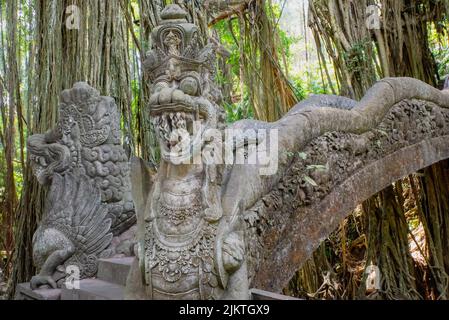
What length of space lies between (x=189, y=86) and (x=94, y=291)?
114cm

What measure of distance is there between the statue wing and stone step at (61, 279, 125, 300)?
269 mm

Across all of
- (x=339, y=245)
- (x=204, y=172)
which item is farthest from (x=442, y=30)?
(x=204, y=172)

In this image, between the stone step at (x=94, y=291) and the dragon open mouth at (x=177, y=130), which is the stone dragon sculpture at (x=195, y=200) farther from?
the stone step at (x=94, y=291)

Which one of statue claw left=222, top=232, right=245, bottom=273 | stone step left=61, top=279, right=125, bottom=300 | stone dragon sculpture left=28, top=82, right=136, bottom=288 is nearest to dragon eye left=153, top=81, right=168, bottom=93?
statue claw left=222, top=232, right=245, bottom=273

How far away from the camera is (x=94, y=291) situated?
2342 mm

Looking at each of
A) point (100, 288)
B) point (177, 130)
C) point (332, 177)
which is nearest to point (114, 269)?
point (100, 288)

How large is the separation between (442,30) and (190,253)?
4371mm

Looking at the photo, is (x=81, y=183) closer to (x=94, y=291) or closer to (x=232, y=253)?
(x=94, y=291)

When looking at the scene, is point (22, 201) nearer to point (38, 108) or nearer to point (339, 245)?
point (38, 108)

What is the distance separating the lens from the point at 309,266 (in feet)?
15.2

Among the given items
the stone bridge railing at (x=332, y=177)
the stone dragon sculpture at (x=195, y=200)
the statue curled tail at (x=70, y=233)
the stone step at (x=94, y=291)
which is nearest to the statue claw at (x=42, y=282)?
the statue curled tail at (x=70, y=233)

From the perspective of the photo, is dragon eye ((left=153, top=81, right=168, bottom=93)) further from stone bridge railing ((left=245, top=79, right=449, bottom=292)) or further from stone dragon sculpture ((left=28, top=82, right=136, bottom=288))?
stone dragon sculpture ((left=28, top=82, right=136, bottom=288))

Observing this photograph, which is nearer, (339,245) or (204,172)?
(204,172)

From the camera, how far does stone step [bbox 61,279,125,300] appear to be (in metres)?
2.25
